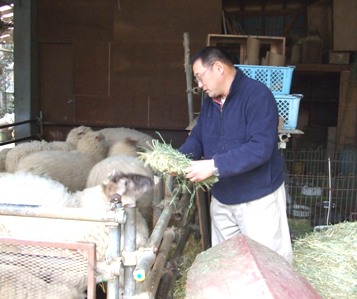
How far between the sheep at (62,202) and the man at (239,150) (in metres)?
0.52

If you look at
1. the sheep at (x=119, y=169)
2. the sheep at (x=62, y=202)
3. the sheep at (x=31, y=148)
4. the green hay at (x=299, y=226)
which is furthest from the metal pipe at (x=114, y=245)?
the sheep at (x=31, y=148)

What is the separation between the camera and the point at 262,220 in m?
3.20

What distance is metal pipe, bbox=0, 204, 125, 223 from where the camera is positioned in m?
1.99

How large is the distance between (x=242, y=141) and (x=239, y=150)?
253 mm

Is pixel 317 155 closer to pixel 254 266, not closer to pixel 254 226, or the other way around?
pixel 254 226

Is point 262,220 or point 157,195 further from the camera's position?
point 157,195

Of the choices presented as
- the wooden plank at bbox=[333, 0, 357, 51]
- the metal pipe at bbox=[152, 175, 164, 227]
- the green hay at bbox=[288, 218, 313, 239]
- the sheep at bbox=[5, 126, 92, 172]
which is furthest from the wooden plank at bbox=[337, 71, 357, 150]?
the metal pipe at bbox=[152, 175, 164, 227]

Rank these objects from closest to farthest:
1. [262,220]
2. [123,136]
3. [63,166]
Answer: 1. [262,220]
2. [63,166]
3. [123,136]

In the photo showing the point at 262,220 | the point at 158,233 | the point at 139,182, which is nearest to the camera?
the point at 158,233

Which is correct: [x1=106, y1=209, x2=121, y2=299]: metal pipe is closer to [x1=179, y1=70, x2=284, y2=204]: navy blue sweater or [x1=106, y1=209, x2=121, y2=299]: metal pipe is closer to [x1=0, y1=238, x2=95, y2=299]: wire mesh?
[x1=0, y1=238, x2=95, y2=299]: wire mesh

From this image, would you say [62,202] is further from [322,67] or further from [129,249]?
[322,67]

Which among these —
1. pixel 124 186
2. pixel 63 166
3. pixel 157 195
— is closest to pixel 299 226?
pixel 63 166

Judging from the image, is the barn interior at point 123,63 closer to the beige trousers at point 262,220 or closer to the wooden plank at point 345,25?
the wooden plank at point 345,25

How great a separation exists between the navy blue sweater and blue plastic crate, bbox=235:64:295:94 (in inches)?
51.0
